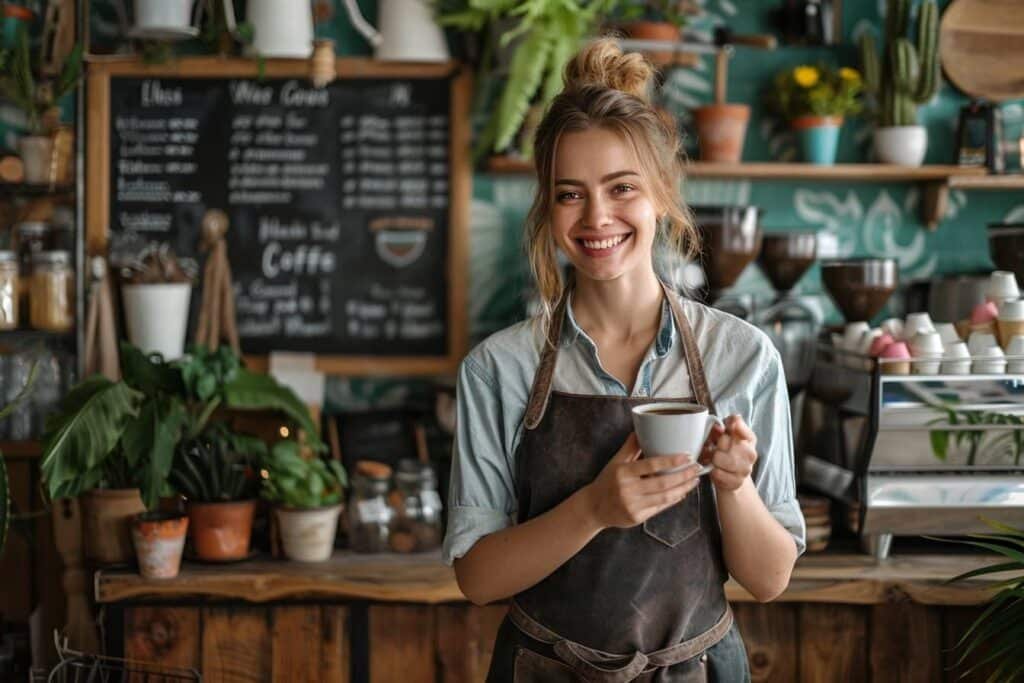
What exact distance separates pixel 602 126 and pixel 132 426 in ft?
5.42

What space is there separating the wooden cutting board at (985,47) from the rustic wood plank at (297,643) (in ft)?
8.08

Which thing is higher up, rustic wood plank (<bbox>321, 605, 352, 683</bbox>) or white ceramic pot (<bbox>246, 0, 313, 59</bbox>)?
white ceramic pot (<bbox>246, 0, 313, 59</bbox>)

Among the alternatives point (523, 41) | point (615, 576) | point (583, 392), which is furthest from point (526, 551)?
point (523, 41)

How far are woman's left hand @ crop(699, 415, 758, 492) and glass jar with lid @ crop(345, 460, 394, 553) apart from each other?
5.37 ft

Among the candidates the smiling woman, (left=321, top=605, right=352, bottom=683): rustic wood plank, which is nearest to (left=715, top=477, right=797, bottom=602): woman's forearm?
the smiling woman

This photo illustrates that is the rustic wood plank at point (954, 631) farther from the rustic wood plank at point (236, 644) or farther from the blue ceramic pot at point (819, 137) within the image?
the rustic wood plank at point (236, 644)

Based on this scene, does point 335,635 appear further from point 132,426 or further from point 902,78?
point 902,78

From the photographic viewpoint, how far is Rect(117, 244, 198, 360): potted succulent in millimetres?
3279

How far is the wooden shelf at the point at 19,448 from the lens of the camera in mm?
3381

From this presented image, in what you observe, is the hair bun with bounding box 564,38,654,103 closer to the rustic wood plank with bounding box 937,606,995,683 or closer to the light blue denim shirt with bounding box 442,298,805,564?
the light blue denim shirt with bounding box 442,298,805,564

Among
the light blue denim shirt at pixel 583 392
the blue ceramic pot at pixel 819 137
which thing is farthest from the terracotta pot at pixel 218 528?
the blue ceramic pot at pixel 819 137

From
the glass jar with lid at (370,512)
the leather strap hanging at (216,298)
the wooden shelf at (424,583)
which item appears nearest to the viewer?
the wooden shelf at (424,583)

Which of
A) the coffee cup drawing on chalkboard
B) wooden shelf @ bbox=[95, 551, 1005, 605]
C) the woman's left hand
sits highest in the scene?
the coffee cup drawing on chalkboard

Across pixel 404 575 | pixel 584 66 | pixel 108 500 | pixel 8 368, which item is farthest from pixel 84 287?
pixel 584 66
